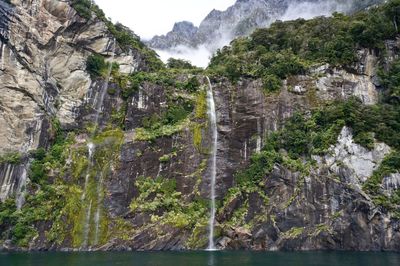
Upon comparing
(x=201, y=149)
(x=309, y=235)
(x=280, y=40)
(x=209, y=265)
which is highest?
(x=280, y=40)

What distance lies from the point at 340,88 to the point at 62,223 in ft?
113

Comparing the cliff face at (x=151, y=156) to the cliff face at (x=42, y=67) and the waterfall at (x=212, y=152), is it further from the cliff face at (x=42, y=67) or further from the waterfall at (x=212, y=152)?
the waterfall at (x=212, y=152)

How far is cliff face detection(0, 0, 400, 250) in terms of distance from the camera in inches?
1607

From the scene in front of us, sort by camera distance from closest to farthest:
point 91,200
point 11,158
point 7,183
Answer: point 91,200, point 7,183, point 11,158

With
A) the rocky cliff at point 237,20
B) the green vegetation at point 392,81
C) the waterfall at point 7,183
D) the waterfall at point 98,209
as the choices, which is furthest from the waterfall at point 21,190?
the rocky cliff at point 237,20

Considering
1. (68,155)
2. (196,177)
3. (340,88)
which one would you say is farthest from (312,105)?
(68,155)

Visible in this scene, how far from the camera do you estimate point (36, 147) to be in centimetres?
4862

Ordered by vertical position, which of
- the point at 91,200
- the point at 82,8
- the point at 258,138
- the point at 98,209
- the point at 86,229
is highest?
the point at 82,8

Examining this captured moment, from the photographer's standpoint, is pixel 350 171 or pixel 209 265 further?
pixel 350 171

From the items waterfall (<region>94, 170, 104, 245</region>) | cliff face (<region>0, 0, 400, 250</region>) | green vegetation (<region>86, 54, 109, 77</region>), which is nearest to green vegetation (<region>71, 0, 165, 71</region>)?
cliff face (<region>0, 0, 400, 250</region>)

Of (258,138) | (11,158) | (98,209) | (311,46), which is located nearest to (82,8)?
(11,158)

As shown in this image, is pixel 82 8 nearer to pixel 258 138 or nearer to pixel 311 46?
pixel 258 138

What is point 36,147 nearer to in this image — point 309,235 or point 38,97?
point 38,97

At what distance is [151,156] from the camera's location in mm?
47344
